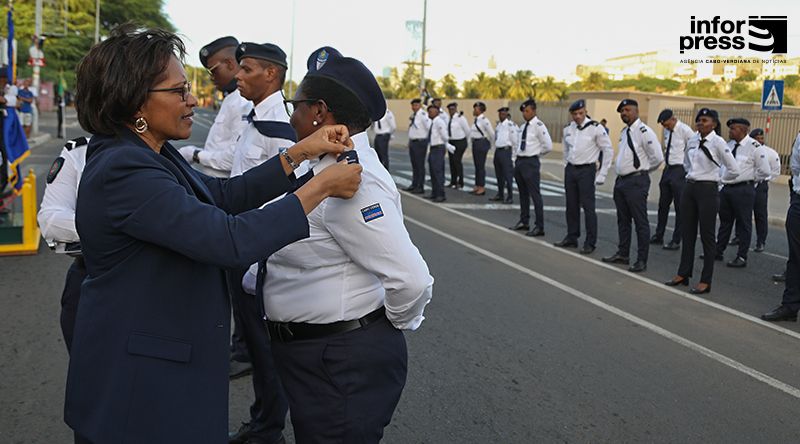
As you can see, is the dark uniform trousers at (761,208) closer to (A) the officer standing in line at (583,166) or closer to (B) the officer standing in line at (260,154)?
(A) the officer standing in line at (583,166)

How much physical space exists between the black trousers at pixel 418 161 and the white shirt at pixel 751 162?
7072mm

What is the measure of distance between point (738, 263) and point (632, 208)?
1.70 m

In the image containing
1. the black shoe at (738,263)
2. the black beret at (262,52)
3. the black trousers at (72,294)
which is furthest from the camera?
the black shoe at (738,263)

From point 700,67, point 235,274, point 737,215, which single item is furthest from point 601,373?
point 700,67

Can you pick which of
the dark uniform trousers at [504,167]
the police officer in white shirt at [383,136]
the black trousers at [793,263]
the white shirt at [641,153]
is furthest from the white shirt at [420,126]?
the black trousers at [793,263]

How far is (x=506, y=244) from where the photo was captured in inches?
397

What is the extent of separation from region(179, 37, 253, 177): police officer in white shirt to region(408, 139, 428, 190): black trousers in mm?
10436

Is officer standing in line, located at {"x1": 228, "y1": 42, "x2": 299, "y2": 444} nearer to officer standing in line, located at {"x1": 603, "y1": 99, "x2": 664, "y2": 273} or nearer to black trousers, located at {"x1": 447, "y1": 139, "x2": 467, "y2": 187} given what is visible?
officer standing in line, located at {"x1": 603, "y1": 99, "x2": 664, "y2": 273}

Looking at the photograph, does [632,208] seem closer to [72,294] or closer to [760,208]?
[760,208]

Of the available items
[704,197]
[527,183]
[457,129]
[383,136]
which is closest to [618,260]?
[704,197]

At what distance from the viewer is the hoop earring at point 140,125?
2.04 m

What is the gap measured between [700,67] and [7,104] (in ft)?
235

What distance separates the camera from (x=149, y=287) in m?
1.94

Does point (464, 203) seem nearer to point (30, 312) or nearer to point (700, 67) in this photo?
point (30, 312)
